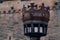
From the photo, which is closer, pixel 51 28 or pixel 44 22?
pixel 44 22

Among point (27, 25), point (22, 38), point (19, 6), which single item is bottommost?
point (22, 38)

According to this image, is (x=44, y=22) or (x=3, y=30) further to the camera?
(x=3, y=30)

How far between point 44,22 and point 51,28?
11.7 ft

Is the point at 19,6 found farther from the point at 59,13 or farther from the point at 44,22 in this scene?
the point at 44,22

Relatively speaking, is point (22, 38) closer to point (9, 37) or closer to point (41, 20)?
point (9, 37)

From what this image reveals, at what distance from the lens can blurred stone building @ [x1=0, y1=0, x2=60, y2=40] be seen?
21.8 ft

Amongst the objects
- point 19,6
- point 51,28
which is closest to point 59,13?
point 51,28

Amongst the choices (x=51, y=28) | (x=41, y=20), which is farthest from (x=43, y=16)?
(x=51, y=28)

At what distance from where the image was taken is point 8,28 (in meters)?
6.81

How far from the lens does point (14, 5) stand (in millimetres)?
6965

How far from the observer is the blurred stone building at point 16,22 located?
21.8 feet

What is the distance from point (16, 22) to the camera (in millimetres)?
6895

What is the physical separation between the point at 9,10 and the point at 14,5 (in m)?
0.21

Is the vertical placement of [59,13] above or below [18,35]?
above
